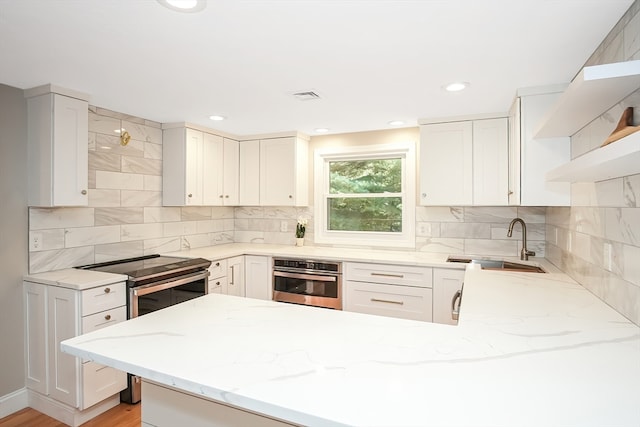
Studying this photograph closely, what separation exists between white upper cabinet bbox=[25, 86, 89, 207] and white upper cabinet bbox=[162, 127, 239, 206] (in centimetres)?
95

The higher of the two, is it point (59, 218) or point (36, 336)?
point (59, 218)

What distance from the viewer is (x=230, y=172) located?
404 centimetres

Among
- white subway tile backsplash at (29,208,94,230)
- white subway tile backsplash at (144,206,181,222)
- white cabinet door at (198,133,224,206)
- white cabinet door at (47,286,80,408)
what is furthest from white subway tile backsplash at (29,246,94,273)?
white cabinet door at (198,133,224,206)

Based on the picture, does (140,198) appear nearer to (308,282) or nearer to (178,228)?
(178,228)

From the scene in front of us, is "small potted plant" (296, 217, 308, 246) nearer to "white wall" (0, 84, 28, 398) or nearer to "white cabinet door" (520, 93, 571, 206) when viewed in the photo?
"white cabinet door" (520, 93, 571, 206)

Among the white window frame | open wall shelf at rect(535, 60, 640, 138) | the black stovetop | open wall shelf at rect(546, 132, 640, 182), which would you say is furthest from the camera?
the white window frame

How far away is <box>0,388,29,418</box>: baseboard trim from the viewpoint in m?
2.39

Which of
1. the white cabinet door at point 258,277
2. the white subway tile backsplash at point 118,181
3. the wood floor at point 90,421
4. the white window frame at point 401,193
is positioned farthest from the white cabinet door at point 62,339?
the white window frame at point 401,193

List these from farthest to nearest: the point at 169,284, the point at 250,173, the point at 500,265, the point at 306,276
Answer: the point at 250,173 < the point at 306,276 < the point at 500,265 < the point at 169,284

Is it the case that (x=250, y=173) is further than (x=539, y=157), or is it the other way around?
(x=250, y=173)

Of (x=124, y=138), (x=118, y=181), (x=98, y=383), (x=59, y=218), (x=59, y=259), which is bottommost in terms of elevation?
(x=98, y=383)

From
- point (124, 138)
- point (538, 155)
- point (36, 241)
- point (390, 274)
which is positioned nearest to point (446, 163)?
point (538, 155)

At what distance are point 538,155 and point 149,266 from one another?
9.78ft

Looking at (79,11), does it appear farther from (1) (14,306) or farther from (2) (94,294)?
(1) (14,306)
